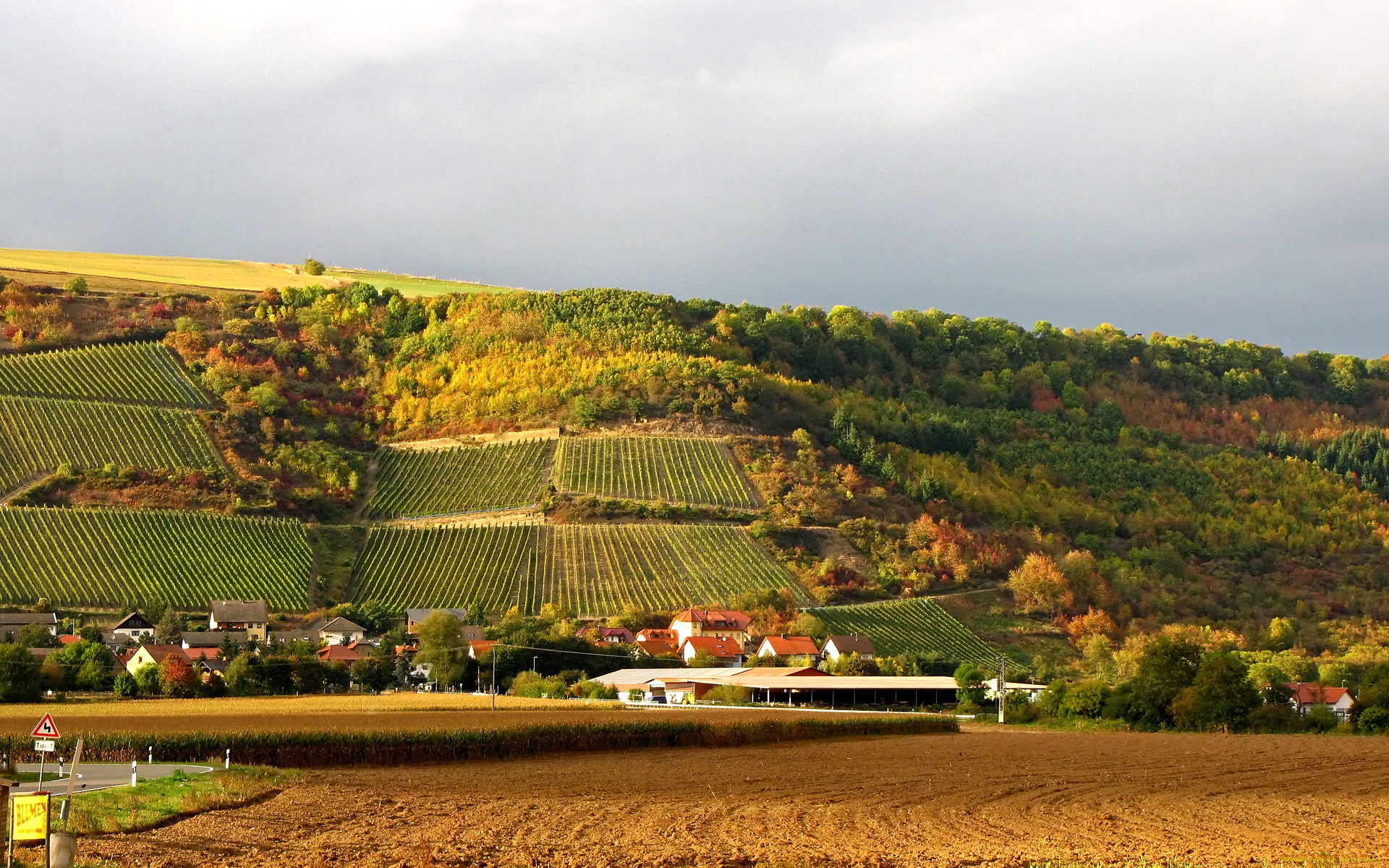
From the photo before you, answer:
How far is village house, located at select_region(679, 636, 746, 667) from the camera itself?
88688mm

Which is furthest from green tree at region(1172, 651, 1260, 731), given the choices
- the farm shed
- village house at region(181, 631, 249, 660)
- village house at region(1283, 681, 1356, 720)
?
village house at region(181, 631, 249, 660)

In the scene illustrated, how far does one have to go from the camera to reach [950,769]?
41219 mm

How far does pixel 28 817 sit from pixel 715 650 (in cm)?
7088

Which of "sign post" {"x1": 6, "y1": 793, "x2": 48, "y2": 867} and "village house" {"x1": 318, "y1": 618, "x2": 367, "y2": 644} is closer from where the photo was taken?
"sign post" {"x1": 6, "y1": 793, "x2": 48, "y2": 867}

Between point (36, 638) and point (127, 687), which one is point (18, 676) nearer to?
point (127, 687)

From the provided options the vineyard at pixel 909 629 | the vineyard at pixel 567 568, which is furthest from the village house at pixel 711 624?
the vineyard at pixel 909 629

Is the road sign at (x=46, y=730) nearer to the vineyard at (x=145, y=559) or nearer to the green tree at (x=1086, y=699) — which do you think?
the green tree at (x=1086, y=699)

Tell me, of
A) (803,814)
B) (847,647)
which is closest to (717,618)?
(847,647)

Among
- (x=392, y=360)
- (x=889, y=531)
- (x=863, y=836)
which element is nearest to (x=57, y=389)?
(x=392, y=360)

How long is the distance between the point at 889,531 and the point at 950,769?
2600 inches

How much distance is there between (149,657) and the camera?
244 ft

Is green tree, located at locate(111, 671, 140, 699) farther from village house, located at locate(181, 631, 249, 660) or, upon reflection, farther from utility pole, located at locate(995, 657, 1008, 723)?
utility pole, located at locate(995, 657, 1008, 723)

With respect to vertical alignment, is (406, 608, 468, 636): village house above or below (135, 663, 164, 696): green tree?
above

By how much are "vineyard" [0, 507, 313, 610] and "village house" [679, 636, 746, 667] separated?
24.8 meters
